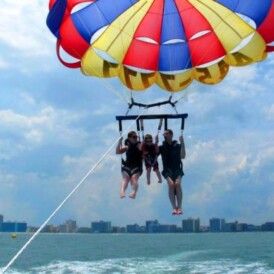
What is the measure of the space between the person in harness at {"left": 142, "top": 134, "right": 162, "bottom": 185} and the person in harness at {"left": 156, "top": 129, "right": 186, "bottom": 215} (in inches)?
4.9

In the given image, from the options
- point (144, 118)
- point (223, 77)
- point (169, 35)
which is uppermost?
point (169, 35)

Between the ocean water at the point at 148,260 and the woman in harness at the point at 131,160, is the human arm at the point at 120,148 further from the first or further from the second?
the ocean water at the point at 148,260

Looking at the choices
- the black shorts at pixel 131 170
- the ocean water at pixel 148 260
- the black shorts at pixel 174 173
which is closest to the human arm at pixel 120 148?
the black shorts at pixel 131 170

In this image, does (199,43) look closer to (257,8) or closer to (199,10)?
(199,10)

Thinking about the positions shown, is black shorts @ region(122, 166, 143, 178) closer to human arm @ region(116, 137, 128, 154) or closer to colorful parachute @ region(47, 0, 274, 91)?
human arm @ region(116, 137, 128, 154)

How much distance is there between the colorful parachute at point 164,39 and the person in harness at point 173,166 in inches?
51.2

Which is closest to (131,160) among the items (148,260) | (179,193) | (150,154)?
(150,154)

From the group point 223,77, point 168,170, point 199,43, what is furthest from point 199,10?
point 168,170

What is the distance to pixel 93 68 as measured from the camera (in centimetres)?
965

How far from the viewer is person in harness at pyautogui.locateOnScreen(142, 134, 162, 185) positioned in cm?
895

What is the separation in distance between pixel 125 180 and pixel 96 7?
3.21 m

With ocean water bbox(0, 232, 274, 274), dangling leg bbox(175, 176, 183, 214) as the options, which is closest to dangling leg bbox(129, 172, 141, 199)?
dangling leg bbox(175, 176, 183, 214)

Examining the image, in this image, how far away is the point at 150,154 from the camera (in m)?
9.00

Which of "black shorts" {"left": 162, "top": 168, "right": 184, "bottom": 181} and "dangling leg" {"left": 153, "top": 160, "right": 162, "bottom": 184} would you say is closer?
"black shorts" {"left": 162, "top": 168, "right": 184, "bottom": 181}
